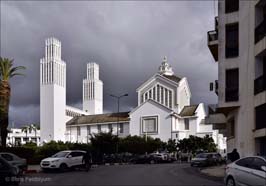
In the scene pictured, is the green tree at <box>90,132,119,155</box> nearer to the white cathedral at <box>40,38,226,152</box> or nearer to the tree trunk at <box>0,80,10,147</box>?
the tree trunk at <box>0,80,10,147</box>

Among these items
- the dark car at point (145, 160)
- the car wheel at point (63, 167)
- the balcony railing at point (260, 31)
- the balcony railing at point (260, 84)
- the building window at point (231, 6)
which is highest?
the building window at point (231, 6)

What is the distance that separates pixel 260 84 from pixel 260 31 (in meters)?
3.66

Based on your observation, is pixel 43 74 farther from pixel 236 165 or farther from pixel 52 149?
pixel 236 165

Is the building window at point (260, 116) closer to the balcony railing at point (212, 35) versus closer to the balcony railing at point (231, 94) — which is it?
the balcony railing at point (231, 94)

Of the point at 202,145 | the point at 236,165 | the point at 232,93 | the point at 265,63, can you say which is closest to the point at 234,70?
the point at 232,93

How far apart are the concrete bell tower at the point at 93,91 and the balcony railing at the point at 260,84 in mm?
107310

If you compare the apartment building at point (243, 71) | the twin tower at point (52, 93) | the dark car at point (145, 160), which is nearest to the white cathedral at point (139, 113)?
the twin tower at point (52, 93)

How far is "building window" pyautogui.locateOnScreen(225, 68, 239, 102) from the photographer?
38.8 meters

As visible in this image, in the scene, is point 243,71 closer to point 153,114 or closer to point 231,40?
point 231,40

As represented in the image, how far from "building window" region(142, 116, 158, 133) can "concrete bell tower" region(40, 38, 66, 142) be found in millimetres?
21313

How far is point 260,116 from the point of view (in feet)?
110

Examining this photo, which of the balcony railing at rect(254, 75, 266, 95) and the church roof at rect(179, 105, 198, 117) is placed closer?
the balcony railing at rect(254, 75, 266, 95)

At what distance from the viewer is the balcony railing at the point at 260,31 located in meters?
32.8

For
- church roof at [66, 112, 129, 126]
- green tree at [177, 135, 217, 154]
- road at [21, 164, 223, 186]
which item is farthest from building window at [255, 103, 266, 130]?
church roof at [66, 112, 129, 126]
